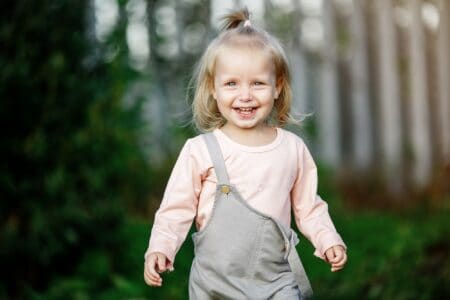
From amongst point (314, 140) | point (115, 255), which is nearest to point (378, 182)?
point (314, 140)

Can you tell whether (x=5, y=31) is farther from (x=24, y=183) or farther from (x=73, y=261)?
(x=73, y=261)

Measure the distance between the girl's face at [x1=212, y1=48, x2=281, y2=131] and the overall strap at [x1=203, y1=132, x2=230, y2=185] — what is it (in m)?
0.11

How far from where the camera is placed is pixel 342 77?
7.75 meters

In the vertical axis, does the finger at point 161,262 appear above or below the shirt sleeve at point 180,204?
below

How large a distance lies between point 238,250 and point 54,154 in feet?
7.65

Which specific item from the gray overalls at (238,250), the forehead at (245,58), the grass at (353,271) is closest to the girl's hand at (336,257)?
the gray overalls at (238,250)

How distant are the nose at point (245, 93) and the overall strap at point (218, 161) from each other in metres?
0.17

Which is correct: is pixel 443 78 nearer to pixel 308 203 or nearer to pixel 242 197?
pixel 308 203

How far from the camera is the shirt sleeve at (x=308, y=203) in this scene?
2.88m

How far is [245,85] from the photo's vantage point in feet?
9.19

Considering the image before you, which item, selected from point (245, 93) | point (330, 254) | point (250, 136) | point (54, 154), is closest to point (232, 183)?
point (250, 136)

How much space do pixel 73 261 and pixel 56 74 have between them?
1076mm

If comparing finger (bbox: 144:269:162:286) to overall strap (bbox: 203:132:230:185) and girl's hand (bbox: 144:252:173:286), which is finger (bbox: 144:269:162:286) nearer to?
girl's hand (bbox: 144:252:173:286)

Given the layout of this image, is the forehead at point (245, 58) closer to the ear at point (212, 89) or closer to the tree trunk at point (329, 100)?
the ear at point (212, 89)
